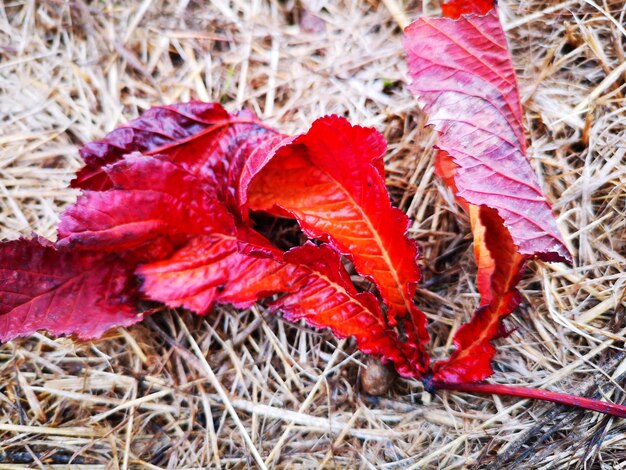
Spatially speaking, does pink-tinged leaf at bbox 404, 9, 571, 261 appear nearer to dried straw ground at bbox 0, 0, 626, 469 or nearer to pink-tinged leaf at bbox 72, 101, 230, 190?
dried straw ground at bbox 0, 0, 626, 469

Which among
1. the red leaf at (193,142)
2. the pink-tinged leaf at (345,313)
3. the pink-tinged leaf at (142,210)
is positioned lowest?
the pink-tinged leaf at (345,313)

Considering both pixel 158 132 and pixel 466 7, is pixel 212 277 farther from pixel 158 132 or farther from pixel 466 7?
pixel 466 7

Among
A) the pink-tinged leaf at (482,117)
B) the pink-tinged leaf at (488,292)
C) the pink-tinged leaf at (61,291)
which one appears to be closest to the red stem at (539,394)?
the pink-tinged leaf at (488,292)

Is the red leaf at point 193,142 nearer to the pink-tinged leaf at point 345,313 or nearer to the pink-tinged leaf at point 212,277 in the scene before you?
the pink-tinged leaf at point 212,277

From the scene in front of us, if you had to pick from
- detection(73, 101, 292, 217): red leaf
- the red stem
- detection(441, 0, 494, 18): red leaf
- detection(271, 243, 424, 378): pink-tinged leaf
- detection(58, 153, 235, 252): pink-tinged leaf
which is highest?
detection(441, 0, 494, 18): red leaf

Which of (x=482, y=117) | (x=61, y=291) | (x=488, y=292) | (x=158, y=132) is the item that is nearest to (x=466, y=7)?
(x=482, y=117)

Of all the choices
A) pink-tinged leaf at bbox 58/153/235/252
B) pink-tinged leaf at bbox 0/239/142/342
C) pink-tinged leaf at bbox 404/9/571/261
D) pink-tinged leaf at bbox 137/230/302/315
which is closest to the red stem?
pink-tinged leaf at bbox 404/9/571/261
